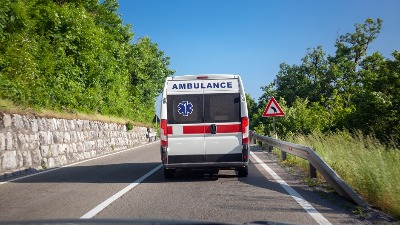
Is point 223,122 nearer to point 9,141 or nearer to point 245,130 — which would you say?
point 245,130

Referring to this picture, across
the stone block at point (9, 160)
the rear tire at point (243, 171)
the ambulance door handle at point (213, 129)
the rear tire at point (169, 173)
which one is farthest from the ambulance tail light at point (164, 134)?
the stone block at point (9, 160)

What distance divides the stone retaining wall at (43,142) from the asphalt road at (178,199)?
2.42 metres

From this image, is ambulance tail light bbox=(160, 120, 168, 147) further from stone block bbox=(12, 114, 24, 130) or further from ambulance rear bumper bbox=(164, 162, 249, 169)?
stone block bbox=(12, 114, 24, 130)

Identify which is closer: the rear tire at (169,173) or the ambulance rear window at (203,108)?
the ambulance rear window at (203,108)

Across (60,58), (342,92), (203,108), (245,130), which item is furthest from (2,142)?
(342,92)

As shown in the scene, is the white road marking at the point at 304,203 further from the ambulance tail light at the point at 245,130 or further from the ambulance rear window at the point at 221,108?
the ambulance rear window at the point at 221,108

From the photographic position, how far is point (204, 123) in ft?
33.0

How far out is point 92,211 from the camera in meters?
6.75

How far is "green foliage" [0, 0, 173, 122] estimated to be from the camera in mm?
19266

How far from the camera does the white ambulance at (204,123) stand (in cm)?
992

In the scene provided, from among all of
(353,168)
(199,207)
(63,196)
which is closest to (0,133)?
(63,196)

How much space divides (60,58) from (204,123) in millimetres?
17993

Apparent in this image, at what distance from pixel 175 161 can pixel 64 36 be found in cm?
1956

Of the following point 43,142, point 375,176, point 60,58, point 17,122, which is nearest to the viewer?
point 375,176
